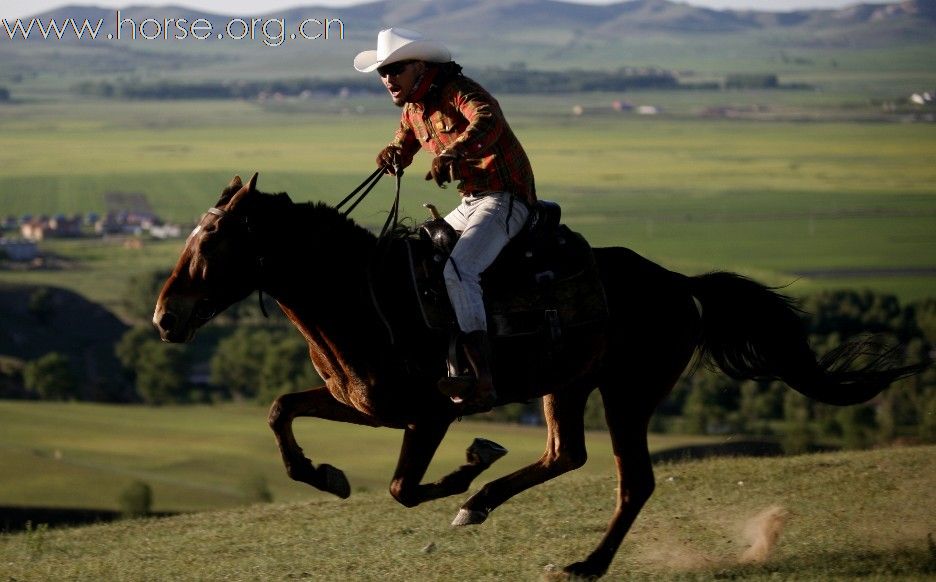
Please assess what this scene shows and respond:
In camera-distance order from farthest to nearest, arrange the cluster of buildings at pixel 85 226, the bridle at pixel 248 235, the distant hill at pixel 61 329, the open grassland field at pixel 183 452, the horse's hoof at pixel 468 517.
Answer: the cluster of buildings at pixel 85 226, the distant hill at pixel 61 329, the open grassland field at pixel 183 452, the horse's hoof at pixel 468 517, the bridle at pixel 248 235

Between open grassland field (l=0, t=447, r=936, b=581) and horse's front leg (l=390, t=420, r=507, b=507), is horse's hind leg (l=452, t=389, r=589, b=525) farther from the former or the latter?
horse's front leg (l=390, t=420, r=507, b=507)

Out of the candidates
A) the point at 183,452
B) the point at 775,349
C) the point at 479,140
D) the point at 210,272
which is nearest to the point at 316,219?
the point at 210,272

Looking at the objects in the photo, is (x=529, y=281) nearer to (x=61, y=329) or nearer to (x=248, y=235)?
(x=248, y=235)

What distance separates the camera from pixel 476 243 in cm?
867

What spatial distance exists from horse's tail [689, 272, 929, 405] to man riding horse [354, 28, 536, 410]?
181 cm

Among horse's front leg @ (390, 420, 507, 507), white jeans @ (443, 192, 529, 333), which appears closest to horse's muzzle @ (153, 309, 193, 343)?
horse's front leg @ (390, 420, 507, 507)

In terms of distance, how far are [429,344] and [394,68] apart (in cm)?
174

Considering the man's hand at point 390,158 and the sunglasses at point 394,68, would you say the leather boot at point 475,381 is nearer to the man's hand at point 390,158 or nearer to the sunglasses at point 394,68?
the man's hand at point 390,158

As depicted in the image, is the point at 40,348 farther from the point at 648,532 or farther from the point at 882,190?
the point at 882,190

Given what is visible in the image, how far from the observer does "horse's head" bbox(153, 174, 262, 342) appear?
8031 millimetres

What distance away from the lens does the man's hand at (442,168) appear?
837cm

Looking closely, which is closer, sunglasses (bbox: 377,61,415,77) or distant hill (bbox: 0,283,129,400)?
sunglasses (bbox: 377,61,415,77)

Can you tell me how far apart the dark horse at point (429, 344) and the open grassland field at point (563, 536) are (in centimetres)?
63

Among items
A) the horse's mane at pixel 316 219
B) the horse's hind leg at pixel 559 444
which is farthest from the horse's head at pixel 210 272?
the horse's hind leg at pixel 559 444
